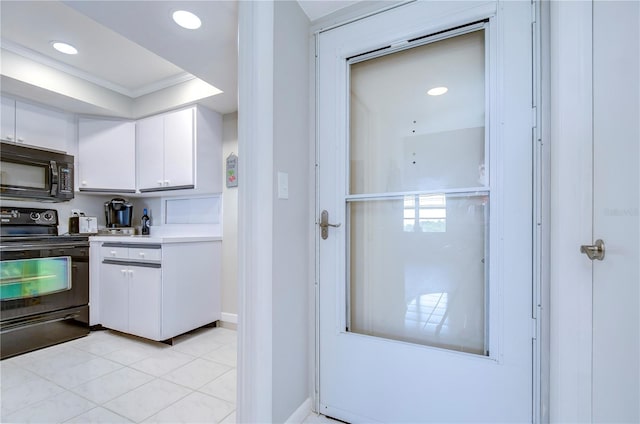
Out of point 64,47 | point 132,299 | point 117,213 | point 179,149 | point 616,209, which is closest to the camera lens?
point 616,209

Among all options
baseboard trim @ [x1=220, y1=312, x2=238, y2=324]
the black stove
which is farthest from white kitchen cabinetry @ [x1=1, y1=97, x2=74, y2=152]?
baseboard trim @ [x1=220, y1=312, x2=238, y2=324]

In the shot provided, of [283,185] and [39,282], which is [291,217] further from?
[39,282]

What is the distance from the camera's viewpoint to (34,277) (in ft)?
7.68

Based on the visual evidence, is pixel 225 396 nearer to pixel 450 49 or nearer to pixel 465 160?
pixel 465 160

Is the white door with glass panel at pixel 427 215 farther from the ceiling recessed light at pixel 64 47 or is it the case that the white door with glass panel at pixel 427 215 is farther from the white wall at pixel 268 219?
the ceiling recessed light at pixel 64 47

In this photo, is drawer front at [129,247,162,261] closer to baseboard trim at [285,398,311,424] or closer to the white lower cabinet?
the white lower cabinet

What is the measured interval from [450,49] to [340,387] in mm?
1792

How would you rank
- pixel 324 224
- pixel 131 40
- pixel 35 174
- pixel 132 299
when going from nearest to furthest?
pixel 324 224
pixel 131 40
pixel 132 299
pixel 35 174

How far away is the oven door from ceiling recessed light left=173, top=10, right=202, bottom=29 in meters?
2.30

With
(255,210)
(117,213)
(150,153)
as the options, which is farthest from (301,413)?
(117,213)

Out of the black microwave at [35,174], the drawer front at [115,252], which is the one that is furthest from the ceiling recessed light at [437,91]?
the black microwave at [35,174]

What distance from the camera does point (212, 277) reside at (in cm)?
275

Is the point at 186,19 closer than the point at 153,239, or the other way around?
the point at 186,19

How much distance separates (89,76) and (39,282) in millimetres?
1935
